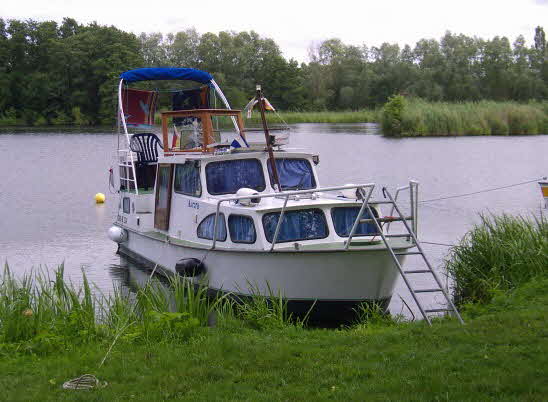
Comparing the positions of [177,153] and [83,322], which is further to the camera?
[177,153]

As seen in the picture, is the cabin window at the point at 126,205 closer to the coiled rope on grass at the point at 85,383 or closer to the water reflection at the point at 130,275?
the water reflection at the point at 130,275

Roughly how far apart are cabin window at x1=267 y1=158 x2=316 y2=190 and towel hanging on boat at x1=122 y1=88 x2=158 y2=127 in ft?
23.5

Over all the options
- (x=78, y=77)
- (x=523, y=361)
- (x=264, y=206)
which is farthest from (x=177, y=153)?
(x=78, y=77)

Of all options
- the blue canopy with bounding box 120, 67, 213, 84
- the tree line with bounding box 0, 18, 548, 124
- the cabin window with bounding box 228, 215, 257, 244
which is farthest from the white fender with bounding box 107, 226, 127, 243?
the tree line with bounding box 0, 18, 548, 124

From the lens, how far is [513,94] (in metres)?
103

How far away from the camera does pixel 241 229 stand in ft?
42.8

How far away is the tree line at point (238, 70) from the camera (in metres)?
94.4

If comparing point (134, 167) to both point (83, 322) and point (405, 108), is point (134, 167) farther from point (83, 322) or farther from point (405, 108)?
point (405, 108)

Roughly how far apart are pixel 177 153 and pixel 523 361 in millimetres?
10555

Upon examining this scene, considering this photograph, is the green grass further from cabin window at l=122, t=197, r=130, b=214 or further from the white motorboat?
cabin window at l=122, t=197, r=130, b=214

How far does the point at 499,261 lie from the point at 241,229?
4.67 m

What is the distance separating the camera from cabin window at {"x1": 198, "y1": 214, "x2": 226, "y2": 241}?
44.2 feet

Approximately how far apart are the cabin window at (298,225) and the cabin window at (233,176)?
209cm

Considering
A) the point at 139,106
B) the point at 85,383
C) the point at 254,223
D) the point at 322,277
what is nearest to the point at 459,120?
the point at 139,106
